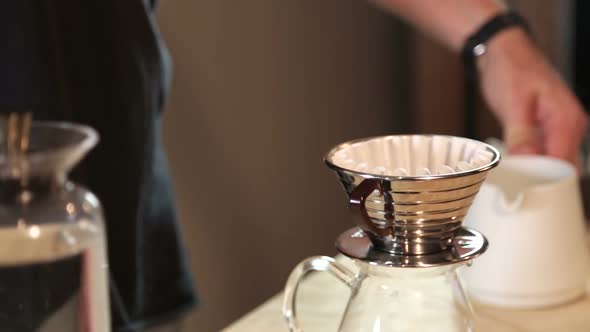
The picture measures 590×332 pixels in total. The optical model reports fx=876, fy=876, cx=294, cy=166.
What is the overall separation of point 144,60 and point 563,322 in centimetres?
49

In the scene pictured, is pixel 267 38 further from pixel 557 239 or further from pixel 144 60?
pixel 557 239

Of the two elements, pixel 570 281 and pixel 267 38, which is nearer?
pixel 570 281

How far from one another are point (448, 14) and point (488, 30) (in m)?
0.06

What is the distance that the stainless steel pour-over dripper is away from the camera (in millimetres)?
492

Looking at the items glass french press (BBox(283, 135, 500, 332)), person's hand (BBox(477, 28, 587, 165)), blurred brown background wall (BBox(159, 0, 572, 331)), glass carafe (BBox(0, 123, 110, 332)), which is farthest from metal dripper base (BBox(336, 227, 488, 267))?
blurred brown background wall (BBox(159, 0, 572, 331))

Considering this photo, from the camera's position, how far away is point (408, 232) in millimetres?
512

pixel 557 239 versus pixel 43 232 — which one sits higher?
pixel 43 232

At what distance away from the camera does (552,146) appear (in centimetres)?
94

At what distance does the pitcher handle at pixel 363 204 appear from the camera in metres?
0.49

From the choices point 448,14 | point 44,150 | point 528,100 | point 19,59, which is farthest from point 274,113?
point 44,150

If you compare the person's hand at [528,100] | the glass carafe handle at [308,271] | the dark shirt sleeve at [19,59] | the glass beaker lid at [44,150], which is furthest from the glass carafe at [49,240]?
the person's hand at [528,100]

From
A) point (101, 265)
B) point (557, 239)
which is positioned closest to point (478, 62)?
point (557, 239)

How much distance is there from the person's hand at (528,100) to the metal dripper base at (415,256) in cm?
38

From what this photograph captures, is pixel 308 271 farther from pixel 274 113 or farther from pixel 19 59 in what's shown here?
pixel 274 113
